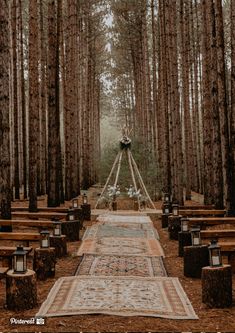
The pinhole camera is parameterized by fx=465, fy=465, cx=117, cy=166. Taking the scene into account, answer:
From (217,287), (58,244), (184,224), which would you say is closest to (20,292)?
(217,287)

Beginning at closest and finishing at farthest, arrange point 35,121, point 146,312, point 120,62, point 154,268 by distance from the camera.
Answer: point 146,312, point 154,268, point 35,121, point 120,62

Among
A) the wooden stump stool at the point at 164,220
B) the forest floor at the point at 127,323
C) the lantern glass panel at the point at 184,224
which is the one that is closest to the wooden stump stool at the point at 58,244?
the lantern glass panel at the point at 184,224

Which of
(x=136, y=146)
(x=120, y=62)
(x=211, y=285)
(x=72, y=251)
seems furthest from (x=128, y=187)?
(x=120, y=62)

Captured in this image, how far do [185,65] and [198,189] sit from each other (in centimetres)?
731

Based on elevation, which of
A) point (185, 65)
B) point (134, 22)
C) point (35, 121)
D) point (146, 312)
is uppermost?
point (134, 22)

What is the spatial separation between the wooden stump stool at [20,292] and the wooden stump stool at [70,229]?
4.91 meters

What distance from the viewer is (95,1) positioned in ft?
89.7

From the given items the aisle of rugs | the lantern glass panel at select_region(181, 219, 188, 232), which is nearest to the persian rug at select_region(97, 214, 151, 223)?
the aisle of rugs

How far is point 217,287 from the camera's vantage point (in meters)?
5.45

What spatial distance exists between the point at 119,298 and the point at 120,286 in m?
0.61

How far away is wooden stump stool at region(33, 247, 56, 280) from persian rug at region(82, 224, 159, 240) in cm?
368

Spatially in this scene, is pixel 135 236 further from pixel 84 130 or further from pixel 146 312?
pixel 84 130

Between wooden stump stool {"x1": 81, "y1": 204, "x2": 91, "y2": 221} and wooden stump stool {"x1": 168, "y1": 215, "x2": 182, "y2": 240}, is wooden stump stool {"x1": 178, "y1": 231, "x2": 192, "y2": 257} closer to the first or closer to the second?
wooden stump stool {"x1": 168, "y1": 215, "x2": 182, "y2": 240}

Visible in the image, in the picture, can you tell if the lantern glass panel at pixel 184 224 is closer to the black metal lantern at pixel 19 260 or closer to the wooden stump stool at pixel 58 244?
the wooden stump stool at pixel 58 244
